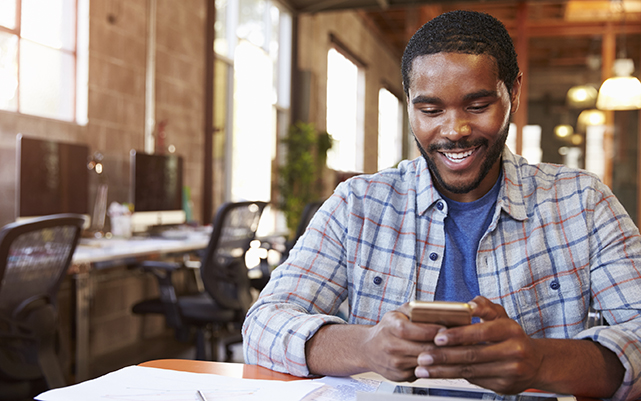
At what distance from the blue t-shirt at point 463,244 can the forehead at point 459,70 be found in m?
0.25

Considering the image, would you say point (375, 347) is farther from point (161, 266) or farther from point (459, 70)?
point (161, 266)

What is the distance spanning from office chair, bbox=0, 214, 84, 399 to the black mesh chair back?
0.93 meters

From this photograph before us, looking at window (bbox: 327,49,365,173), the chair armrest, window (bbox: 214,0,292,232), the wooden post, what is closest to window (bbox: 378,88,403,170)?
window (bbox: 327,49,365,173)

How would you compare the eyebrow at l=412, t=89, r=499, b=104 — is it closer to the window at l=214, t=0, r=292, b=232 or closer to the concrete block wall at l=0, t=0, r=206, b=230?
the concrete block wall at l=0, t=0, r=206, b=230

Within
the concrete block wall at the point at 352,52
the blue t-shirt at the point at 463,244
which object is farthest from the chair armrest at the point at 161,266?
the concrete block wall at the point at 352,52

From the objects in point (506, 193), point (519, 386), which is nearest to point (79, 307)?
point (506, 193)

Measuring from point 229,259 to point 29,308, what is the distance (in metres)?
1.30

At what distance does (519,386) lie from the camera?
767 millimetres

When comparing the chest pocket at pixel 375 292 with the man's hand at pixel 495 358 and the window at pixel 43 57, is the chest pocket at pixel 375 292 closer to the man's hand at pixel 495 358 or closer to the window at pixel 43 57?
the man's hand at pixel 495 358

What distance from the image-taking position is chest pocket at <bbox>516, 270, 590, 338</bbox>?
110 centimetres

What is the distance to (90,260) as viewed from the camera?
2623 mm

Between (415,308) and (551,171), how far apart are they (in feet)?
2.13

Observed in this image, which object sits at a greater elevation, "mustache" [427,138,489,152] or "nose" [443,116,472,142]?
"nose" [443,116,472,142]

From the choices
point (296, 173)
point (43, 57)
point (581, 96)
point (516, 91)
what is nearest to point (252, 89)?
point (296, 173)
